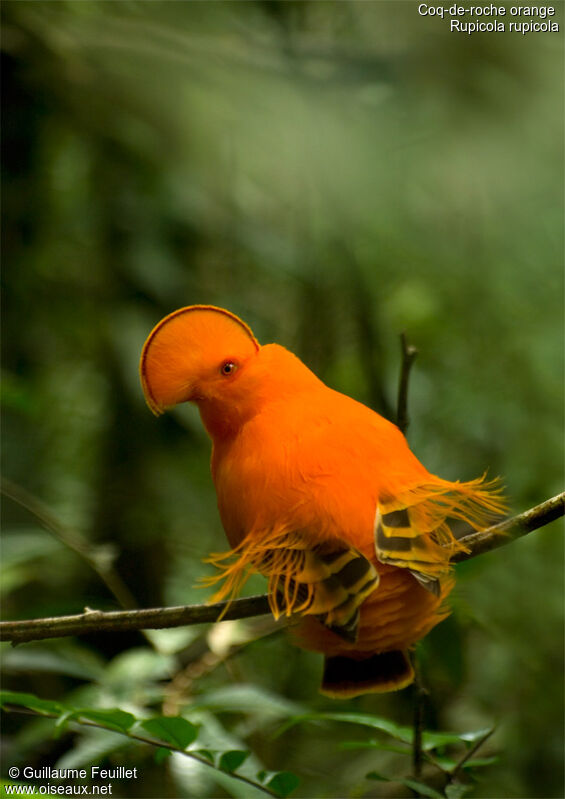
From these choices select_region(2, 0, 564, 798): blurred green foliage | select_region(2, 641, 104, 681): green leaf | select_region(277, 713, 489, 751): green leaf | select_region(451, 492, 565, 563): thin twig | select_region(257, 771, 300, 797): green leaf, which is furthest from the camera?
select_region(2, 0, 564, 798): blurred green foliage

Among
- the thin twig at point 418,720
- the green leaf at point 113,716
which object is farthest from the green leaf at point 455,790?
the green leaf at point 113,716

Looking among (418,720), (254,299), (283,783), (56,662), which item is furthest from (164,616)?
(254,299)

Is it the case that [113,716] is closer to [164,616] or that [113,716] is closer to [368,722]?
[164,616]

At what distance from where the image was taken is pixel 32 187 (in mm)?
2412

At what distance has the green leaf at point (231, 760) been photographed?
1076 millimetres

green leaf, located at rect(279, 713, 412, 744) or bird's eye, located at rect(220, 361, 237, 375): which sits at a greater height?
bird's eye, located at rect(220, 361, 237, 375)

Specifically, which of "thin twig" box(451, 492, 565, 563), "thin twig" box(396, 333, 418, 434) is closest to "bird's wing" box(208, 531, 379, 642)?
"thin twig" box(451, 492, 565, 563)

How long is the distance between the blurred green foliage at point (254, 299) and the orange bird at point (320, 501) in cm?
61

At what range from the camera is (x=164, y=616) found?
1.00m

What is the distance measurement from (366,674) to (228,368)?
462mm

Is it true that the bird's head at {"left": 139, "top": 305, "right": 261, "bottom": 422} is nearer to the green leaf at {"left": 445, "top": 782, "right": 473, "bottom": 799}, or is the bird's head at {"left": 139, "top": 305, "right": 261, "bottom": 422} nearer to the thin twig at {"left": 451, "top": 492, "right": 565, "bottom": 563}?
the thin twig at {"left": 451, "top": 492, "right": 565, "bottom": 563}

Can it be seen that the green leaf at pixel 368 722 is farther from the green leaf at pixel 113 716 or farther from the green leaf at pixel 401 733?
the green leaf at pixel 113 716

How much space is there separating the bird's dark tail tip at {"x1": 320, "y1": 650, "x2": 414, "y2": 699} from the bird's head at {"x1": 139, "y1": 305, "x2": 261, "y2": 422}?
404mm

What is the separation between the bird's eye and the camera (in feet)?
3.62
